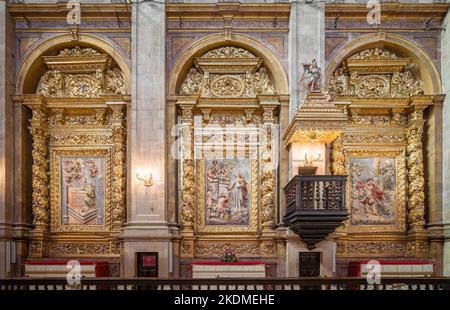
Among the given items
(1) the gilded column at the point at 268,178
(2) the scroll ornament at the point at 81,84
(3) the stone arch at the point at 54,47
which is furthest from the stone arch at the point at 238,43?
(2) the scroll ornament at the point at 81,84

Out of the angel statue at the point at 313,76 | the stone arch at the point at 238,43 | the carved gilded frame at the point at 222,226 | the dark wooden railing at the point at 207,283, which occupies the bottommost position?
the dark wooden railing at the point at 207,283

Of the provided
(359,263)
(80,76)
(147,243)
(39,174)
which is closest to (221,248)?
(147,243)

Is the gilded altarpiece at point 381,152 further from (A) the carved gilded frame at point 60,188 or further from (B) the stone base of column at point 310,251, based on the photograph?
(A) the carved gilded frame at point 60,188

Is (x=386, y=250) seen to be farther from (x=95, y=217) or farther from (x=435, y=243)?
(x=95, y=217)

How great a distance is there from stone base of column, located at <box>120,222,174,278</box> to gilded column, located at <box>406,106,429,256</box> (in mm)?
7400

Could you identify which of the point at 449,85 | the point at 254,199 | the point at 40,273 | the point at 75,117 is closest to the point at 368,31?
the point at 449,85

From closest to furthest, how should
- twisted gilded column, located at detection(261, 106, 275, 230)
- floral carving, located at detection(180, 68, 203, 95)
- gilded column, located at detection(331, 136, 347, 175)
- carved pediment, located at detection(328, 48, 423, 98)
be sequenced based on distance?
gilded column, located at detection(331, 136, 347, 175)
twisted gilded column, located at detection(261, 106, 275, 230)
carved pediment, located at detection(328, 48, 423, 98)
floral carving, located at detection(180, 68, 203, 95)

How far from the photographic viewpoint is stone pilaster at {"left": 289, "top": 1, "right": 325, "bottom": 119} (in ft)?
49.5

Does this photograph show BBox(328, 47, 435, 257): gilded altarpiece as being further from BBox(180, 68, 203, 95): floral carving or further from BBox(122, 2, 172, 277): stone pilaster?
BBox(122, 2, 172, 277): stone pilaster

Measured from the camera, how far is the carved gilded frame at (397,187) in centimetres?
1585

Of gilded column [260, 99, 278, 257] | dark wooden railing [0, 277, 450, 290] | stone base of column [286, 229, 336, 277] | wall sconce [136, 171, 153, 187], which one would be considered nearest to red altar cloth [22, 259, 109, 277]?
wall sconce [136, 171, 153, 187]

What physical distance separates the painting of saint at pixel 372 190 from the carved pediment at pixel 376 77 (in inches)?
86.4

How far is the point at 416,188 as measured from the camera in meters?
15.7

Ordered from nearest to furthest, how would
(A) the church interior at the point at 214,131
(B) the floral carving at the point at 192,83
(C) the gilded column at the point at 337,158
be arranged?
(A) the church interior at the point at 214,131 < (C) the gilded column at the point at 337,158 < (B) the floral carving at the point at 192,83
